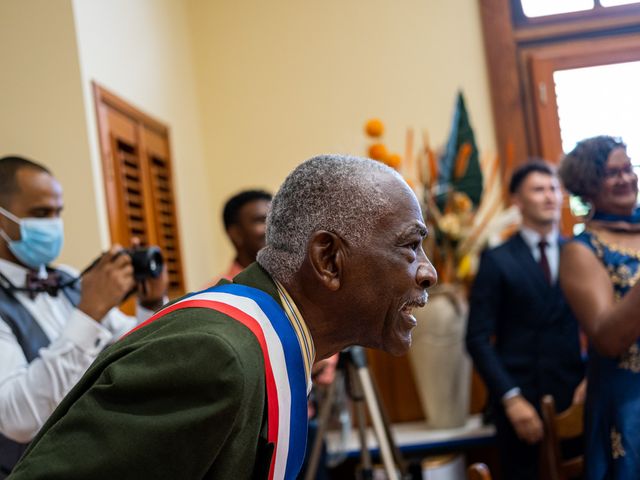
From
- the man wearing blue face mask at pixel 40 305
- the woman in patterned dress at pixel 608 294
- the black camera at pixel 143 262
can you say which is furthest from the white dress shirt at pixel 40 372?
the woman in patterned dress at pixel 608 294

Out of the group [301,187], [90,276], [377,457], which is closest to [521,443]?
[377,457]

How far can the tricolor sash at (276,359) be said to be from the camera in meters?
1.01

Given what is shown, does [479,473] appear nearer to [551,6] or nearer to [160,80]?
[160,80]

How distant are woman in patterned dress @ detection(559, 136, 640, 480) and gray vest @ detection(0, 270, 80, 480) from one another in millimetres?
1257

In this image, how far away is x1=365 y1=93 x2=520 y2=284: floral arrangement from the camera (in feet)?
11.3

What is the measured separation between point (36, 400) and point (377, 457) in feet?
6.48

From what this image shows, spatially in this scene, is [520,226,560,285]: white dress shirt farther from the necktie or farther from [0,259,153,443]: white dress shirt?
[0,259,153,443]: white dress shirt

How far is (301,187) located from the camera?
3.73 ft

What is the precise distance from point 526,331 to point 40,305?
1.64 meters

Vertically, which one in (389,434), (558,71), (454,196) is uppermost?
(558,71)

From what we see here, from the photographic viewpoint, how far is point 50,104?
2.78 metres

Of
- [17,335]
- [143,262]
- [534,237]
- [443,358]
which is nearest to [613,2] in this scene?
[534,237]

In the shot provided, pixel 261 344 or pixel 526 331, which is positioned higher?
pixel 261 344

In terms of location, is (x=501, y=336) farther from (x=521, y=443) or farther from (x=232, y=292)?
(x=232, y=292)
